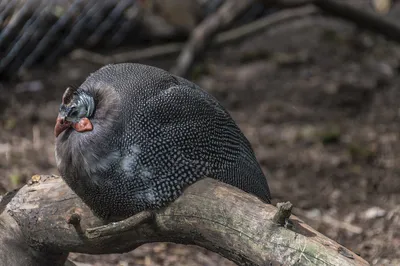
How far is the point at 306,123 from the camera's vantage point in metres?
5.46

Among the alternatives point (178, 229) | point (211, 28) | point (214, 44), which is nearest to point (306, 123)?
point (211, 28)

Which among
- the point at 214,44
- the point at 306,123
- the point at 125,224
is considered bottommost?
the point at 125,224

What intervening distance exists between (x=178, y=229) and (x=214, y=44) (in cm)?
493

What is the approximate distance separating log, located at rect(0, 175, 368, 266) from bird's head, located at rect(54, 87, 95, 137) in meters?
0.30

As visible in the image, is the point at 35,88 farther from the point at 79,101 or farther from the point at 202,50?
the point at 79,101

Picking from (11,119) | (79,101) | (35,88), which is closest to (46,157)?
(11,119)

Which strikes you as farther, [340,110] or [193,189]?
[340,110]

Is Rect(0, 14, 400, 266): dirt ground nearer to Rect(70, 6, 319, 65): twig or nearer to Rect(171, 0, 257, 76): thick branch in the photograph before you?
Rect(70, 6, 319, 65): twig

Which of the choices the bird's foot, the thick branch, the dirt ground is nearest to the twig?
the dirt ground

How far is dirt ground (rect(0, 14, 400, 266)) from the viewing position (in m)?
3.76

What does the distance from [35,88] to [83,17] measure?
2.69 ft

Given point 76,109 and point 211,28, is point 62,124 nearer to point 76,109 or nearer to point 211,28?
point 76,109

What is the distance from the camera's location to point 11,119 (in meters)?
Result: 5.04

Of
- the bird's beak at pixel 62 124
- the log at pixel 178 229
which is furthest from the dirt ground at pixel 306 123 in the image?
the bird's beak at pixel 62 124
